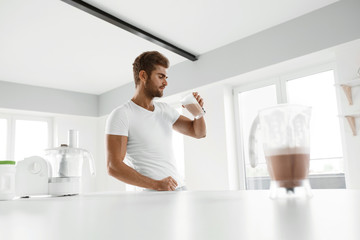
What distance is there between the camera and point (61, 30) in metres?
3.40

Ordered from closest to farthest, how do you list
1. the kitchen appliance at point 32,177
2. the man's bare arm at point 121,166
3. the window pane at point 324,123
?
the kitchen appliance at point 32,177
the man's bare arm at point 121,166
the window pane at point 324,123

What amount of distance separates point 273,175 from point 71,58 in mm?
4028

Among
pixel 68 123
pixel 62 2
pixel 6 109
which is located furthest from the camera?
pixel 68 123

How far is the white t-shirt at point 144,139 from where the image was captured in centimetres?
151

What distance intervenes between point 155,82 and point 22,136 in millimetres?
4253

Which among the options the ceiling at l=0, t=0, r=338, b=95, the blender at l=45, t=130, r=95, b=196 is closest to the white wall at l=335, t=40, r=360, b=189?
the ceiling at l=0, t=0, r=338, b=95

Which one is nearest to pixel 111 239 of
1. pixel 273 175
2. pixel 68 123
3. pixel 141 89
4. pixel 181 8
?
pixel 273 175

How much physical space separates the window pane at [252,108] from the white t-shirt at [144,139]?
94.5 inches

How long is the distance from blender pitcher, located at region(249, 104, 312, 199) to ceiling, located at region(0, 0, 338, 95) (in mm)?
2596

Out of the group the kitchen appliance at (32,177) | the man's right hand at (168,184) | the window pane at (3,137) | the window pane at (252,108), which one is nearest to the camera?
the kitchen appliance at (32,177)

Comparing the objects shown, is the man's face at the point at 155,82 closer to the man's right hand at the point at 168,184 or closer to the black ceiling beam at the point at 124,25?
the man's right hand at the point at 168,184

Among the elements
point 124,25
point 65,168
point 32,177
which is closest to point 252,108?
point 124,25

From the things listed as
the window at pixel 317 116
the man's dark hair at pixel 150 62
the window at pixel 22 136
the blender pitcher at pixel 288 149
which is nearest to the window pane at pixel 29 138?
the window at pixel 22 136

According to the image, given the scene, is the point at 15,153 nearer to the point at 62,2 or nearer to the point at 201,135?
the point at 62,2
